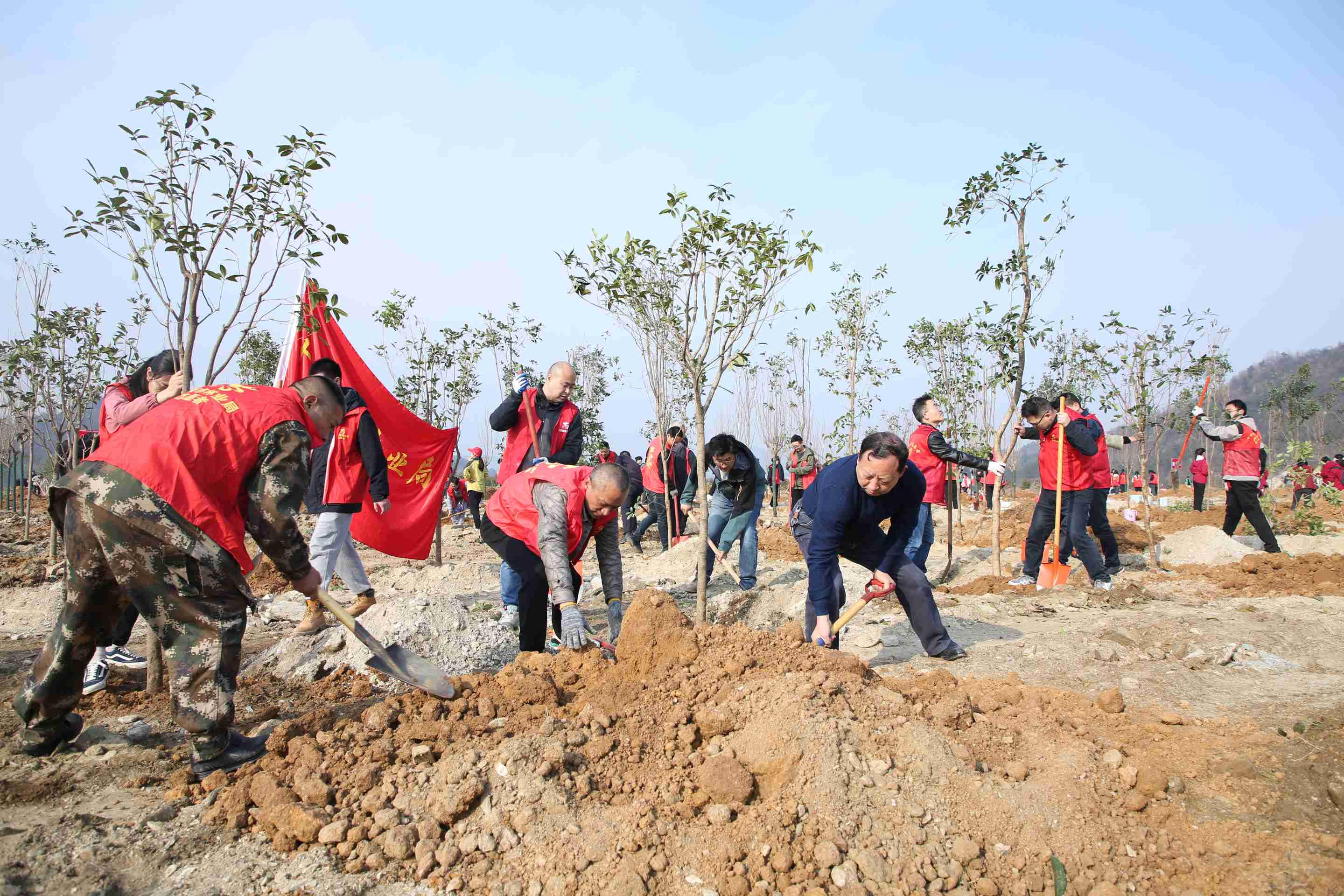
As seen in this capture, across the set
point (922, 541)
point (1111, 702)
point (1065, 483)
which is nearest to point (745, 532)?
point (922, 541)

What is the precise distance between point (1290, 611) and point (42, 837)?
6.93 metres

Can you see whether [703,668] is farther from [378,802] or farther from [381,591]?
[381,591]

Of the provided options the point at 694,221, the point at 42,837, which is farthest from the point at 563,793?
the point at 694,221

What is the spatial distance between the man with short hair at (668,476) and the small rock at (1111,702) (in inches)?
205

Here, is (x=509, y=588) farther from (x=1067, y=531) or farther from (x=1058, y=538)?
(x=1067, y=531)

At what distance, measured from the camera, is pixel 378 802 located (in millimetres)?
2447

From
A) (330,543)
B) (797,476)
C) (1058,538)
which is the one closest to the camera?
(330,543)

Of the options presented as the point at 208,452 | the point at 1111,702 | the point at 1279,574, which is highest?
the point at 208,452

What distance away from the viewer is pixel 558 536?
3666 millimetres

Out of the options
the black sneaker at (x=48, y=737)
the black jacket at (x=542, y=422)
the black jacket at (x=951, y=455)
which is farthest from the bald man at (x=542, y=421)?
the black jacket at (x=951, y=455)

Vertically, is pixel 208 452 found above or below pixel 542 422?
below

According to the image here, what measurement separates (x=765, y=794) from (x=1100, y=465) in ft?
16.7

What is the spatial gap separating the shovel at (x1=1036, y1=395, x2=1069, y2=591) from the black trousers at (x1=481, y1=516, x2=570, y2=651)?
442 centimetres

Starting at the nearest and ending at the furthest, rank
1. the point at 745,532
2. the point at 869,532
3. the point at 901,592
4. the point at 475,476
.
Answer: the point at 869,532, the point at 901,592, the point at 745,532, the point at 475,476
